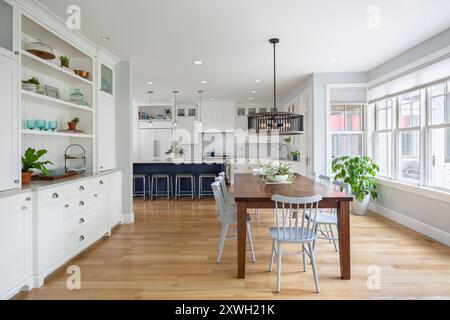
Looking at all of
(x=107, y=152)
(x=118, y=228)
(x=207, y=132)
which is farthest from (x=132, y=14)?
(x=207, y=132)

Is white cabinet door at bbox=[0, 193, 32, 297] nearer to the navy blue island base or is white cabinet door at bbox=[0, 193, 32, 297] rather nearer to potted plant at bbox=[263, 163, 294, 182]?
potted plant at bbox=[263, 163, 294, 182]

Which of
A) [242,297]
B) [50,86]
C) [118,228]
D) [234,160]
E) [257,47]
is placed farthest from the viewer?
[234,160]

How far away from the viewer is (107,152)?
4367 millimetres

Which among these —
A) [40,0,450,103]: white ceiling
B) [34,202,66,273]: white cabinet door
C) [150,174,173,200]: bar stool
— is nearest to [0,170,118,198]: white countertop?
[34,202,66,273]: white cabinet door

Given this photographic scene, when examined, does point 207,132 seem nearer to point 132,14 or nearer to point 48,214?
point 132,14

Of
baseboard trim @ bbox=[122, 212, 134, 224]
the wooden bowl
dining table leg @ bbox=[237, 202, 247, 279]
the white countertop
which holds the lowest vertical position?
baseboard trim @ bbox=[122, 212, 134, 224]

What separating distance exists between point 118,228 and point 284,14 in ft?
12.3

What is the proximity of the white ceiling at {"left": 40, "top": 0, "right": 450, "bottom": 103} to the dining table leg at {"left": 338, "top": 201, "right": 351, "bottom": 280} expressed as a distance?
206 centimetres

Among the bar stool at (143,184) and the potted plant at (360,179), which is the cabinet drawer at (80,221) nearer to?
the bar stool at (143,184)

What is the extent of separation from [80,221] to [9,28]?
79.6 inches

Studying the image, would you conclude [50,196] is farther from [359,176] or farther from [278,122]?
[359,176]

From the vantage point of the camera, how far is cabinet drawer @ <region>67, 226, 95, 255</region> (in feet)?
10.2

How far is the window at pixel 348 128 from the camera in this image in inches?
224

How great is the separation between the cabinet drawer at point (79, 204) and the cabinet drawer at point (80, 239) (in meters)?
0.24
